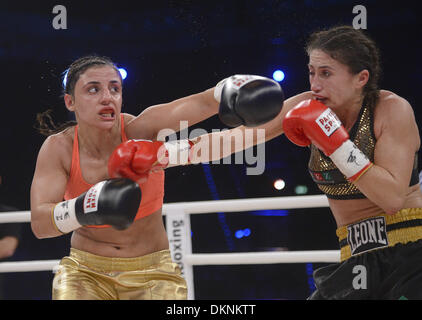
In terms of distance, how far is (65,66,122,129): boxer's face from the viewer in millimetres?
1738

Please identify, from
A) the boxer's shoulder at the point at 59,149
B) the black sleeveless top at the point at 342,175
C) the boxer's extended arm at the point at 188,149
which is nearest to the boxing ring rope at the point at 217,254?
the boxer's extended arm at the point at 188,149

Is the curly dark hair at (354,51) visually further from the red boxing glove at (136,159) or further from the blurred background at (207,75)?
the blurred background at (207,75)

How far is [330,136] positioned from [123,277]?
0.74 meters

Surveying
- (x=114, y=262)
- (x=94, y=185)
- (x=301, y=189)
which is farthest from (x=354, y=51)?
(x=301, y=189)

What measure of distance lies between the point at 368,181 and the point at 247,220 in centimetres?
282

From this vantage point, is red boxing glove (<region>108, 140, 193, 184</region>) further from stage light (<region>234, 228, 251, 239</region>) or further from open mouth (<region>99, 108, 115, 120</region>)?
stage light (<region>234, 228, 251, 239</region>)

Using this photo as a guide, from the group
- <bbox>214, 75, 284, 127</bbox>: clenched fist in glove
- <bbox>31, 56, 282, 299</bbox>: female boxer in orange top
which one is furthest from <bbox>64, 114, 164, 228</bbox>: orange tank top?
<bbox>214, 75, 284, 127</bbox>: clenched fist in glove

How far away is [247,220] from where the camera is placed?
4.22m

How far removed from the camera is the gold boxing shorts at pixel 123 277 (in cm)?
164

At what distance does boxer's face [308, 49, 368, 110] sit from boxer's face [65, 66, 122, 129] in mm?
626

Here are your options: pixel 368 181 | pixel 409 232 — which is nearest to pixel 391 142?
pixel 368 181

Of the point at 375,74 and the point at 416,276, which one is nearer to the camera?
the point at 416,276

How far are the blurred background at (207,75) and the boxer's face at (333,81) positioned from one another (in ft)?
7.94
